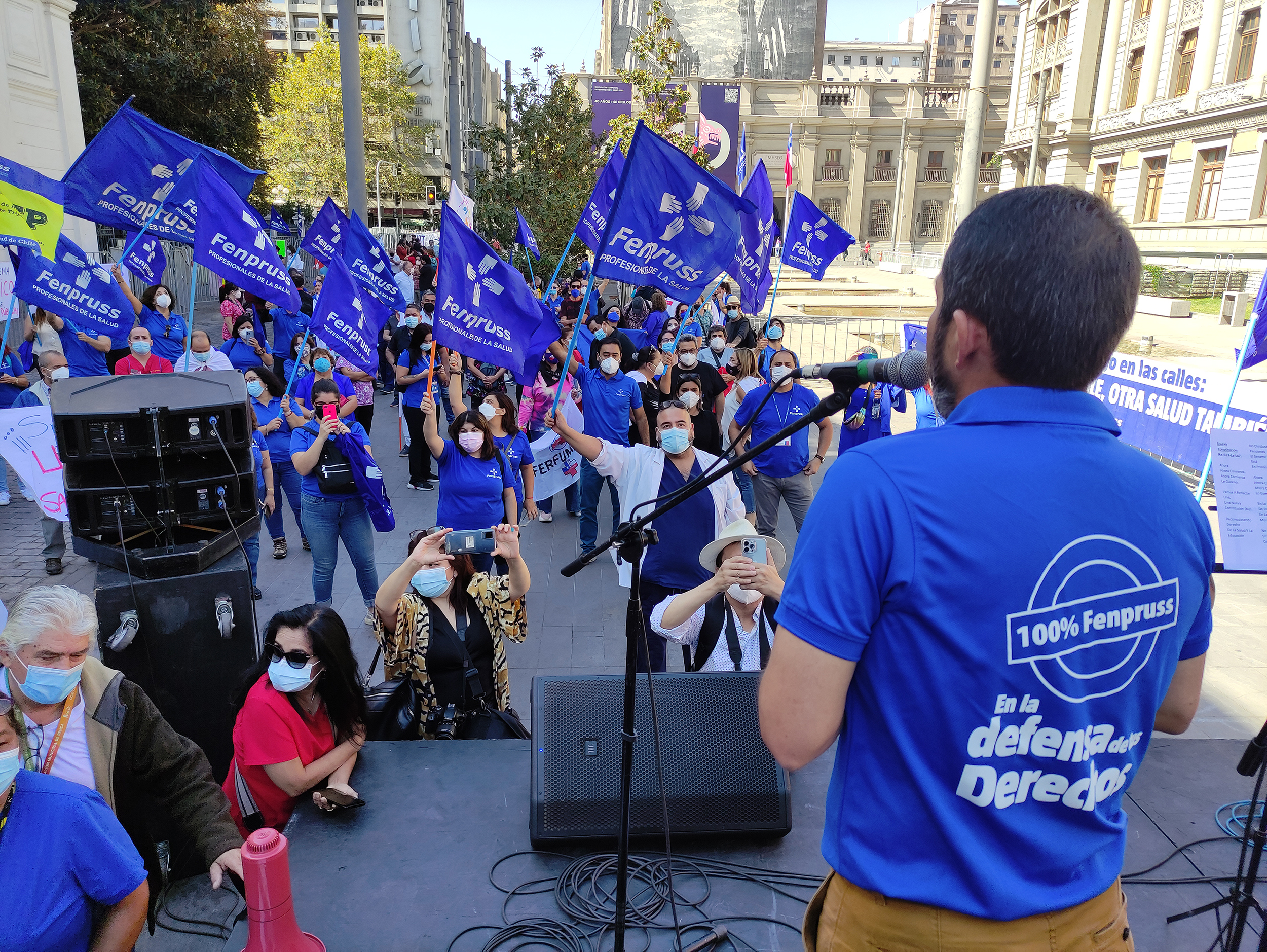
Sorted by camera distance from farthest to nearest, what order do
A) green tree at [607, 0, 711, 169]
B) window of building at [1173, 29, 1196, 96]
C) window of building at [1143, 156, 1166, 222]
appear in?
window of building at [1143, 156, 1166, 222]
window of building at [1173, 29, 1196, 96]
green tree at [607, 0, 711, 169]

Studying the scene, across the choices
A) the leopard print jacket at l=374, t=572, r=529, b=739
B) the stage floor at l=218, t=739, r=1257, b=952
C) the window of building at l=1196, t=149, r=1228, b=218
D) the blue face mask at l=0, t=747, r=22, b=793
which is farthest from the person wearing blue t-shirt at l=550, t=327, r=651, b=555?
the window of building at l=1196, t=149, r=1228, b=218

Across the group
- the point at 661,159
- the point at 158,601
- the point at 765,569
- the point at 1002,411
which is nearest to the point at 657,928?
the point at 765,569

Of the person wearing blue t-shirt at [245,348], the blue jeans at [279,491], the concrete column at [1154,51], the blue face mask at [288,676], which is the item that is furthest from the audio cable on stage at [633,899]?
the concrete column at [1154,51]

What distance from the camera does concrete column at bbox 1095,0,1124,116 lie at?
1852 inches

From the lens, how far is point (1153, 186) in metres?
44.4

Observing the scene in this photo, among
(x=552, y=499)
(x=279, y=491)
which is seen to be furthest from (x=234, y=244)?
(x=552, y=499)

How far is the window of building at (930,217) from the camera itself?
68.4m

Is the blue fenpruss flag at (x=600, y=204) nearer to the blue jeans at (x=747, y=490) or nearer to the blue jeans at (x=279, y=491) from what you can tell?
the blue jeans at (x=747, y=490)

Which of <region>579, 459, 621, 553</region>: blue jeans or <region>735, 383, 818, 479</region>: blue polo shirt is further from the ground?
<region>735, 383, 818, 479</region>: blue polo shirt

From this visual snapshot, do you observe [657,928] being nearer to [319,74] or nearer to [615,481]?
[615,481]

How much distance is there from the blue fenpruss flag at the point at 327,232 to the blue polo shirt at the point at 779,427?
5540mm

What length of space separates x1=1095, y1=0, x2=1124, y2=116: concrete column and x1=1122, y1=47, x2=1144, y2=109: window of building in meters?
0.92

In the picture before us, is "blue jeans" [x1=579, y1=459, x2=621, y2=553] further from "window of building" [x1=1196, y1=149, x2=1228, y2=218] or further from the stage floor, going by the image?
"window of building" [x1=1196, y1=149, x2=1228, y2=218]

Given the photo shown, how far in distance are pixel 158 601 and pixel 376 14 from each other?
9819cm
